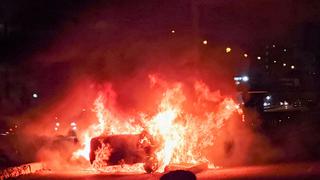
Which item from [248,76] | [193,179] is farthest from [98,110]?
[248,76]

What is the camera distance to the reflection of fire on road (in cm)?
1792

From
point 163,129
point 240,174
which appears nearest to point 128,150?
point 163,129

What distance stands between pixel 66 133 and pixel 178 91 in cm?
763

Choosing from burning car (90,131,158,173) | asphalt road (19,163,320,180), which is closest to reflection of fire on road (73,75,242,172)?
burning car (90,131,158,173)

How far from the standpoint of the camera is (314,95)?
53.7m

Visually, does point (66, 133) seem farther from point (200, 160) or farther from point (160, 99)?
point (200, 160)

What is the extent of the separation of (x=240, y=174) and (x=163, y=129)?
3.16 meters

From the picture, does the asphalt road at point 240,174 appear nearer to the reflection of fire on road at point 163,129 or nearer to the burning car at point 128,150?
the burning car at point 128,150

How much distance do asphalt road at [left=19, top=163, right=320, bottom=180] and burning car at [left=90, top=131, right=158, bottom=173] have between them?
1.45ft

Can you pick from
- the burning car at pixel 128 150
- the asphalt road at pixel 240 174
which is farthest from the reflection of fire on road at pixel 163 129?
the asphalt road at pixel 240 174

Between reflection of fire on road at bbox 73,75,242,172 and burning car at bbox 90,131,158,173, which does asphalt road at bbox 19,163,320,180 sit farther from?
reflection of fire on road at bbox 73,75,242,172

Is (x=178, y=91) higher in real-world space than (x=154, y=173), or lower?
higher

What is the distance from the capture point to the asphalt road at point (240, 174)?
51.8ft

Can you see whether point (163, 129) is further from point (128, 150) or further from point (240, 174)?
point (240, 174)
